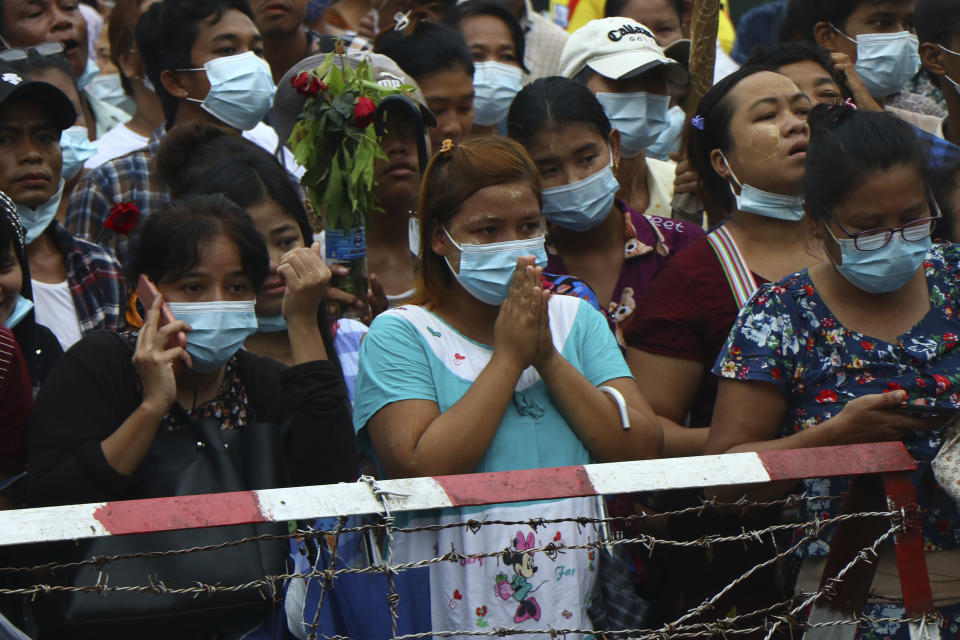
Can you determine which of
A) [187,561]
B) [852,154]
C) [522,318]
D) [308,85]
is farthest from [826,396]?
[308,85]

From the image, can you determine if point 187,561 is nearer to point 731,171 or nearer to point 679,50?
point 731,171

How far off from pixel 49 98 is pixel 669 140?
11.2 feet

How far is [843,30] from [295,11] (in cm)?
299

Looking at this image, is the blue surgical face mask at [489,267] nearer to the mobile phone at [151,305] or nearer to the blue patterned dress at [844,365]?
the blue patterned dress at [844,365]

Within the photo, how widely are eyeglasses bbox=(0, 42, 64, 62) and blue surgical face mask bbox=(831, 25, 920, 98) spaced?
12.3 feet

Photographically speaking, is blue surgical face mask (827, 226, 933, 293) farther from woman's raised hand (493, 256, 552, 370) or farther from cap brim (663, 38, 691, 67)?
cap brim (663, 38, 691, 67)

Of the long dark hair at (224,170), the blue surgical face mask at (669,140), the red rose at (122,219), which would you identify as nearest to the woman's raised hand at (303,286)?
the long dark hair at (224,170)

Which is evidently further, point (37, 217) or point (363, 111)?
point (37, 217)

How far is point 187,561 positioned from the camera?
313 cm

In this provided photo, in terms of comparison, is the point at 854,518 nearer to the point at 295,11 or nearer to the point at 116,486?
the point at 116,486

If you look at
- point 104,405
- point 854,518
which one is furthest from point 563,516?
point 104,405

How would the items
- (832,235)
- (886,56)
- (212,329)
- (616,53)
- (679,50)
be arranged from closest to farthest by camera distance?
(832,235) < (212,329) < (616,53) < (886,56) < (679,50)

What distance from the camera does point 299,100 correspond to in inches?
195

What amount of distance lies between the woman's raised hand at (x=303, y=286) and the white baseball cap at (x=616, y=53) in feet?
6.76
